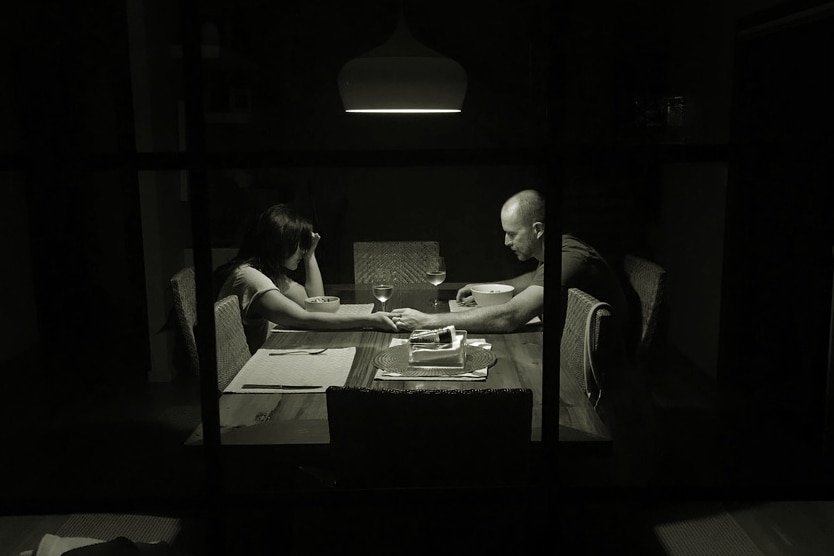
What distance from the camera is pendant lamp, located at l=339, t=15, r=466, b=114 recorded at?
5.73ft

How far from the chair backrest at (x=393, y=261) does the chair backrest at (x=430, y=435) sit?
84.5 inches

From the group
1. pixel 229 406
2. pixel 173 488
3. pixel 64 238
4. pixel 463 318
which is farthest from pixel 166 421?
pixel 64 238

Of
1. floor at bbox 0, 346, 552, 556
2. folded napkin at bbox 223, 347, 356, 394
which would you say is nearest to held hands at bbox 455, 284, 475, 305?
folded napkin at bbox 223, 347, 356, 394

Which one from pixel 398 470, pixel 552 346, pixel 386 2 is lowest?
pixel 398 470

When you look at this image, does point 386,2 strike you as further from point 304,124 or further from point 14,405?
point 14,405

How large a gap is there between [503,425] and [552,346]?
43 centimetres

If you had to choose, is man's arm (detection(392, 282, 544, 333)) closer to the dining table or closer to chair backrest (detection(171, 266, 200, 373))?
the dining table

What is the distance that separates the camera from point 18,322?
4379mm

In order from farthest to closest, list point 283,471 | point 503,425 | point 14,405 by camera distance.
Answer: point 14,405, point 283,471, point 503,425

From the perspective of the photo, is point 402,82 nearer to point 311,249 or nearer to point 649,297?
point 311,249

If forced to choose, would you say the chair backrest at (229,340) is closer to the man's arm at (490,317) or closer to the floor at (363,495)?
the floor at (363,495)

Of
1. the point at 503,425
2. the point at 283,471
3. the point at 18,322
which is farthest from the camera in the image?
the point at 18,322

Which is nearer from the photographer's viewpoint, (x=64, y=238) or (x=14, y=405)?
(x=14, y=405)

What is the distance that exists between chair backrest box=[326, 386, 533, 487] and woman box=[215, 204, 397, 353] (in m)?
0.99
